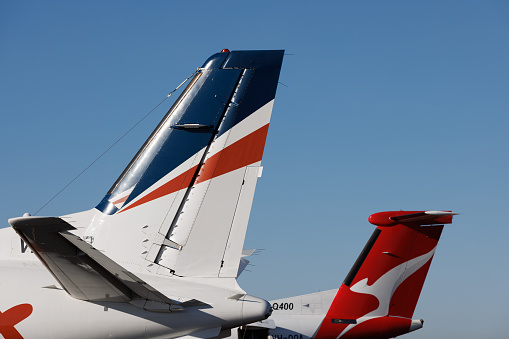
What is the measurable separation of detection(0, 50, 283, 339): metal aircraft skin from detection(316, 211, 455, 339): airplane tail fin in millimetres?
9494

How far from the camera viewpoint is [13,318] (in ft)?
25.4

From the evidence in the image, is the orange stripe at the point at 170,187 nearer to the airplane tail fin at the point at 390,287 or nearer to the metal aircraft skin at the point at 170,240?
the metal aircraft skin at the point at 170,240

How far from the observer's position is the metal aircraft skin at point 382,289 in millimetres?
17531

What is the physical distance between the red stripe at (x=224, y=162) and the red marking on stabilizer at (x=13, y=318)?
76.6 inches

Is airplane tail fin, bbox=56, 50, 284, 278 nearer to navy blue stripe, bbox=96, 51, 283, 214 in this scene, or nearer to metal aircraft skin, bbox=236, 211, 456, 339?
navy blue stripe, bbox=96, 51, 283, 214

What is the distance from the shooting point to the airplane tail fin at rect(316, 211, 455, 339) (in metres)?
17.5

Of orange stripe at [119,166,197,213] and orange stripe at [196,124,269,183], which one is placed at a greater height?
orange stripe at [196,124,269,183]

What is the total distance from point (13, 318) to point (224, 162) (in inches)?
141

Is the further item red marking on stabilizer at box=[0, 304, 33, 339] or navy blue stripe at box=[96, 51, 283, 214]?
navy blue stripe at box=[96, 51, 283, 214]

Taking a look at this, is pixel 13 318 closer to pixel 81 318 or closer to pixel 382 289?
pixel 81 318

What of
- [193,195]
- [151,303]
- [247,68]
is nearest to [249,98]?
[247,68]

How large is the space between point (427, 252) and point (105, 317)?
39.8 feet

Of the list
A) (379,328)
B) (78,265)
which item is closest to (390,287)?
(379,328)

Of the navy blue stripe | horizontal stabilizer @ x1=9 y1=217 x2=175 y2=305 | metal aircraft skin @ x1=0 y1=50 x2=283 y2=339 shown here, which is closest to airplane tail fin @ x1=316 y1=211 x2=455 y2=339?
the navy blue stripe
